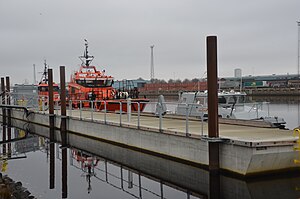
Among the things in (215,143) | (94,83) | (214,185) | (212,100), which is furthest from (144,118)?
(94,83)

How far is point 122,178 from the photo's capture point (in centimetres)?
1216

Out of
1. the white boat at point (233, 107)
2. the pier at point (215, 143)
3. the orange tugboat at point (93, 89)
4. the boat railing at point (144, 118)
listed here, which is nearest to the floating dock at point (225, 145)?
the pier at point (215, 143)

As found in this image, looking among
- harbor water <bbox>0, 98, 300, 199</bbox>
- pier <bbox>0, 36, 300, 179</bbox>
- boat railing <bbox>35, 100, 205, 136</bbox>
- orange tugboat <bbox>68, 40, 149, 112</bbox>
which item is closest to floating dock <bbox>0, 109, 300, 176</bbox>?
pier <bbox>0, 36, 300, 179</bbox>

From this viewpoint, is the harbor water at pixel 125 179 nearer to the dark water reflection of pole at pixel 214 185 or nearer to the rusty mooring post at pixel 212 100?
the dark water reflection of pole at pixel 214 185

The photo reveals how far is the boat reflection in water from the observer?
9961 millimetres

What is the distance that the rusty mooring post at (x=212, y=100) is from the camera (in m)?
10.7

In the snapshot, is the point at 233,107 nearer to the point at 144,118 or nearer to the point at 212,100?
the point at 144,118

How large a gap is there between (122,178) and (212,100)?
12.5 ft

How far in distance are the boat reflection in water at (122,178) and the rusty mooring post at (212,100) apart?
1.75 ft

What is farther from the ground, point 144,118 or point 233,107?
point 233,107

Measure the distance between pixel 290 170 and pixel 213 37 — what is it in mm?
4247

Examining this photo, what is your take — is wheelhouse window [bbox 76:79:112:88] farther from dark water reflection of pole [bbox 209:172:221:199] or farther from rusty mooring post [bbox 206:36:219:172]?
dark water reflection of pole [bbox 209:172:221:199]

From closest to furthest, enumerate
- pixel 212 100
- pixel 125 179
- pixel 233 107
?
pixel 212 100, pixel 125 179, pixel 233 107

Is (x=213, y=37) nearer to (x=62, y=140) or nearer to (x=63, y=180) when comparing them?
(x=63, y=180)
